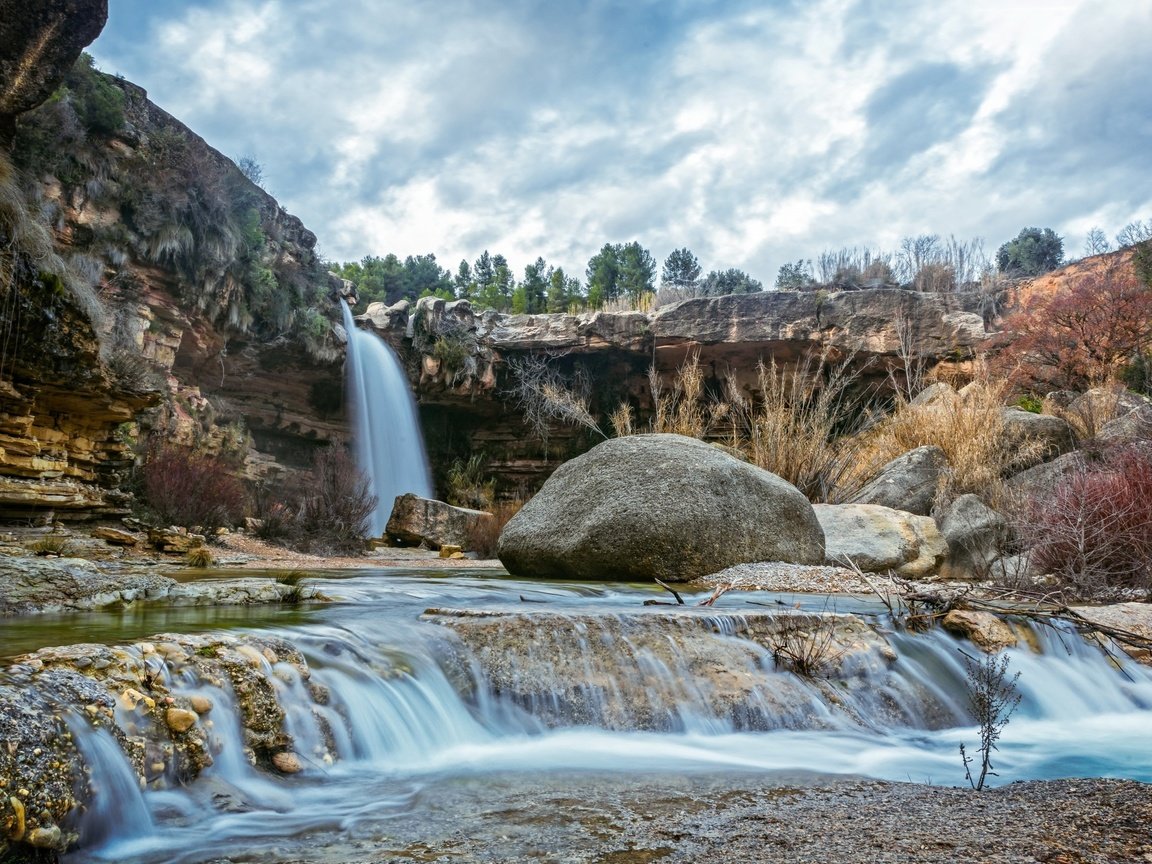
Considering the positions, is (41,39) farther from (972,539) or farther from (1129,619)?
(972,539)

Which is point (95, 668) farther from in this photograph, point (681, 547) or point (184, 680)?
point (681, 547)

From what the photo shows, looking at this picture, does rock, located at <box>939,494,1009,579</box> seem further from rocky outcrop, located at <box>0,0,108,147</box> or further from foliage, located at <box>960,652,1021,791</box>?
rocky outcrop, located at <box>0,0,108,147</box>

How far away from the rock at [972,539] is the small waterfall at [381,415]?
11.0 metres

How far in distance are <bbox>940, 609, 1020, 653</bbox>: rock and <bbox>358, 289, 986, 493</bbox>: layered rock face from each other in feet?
40.2

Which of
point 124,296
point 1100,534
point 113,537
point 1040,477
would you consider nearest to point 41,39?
point 113,537

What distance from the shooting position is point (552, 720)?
273 centimetres

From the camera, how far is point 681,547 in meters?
6.02

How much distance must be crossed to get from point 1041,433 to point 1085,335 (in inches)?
175

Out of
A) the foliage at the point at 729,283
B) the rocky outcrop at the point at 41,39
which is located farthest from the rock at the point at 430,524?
the foliage at the point at 729,283

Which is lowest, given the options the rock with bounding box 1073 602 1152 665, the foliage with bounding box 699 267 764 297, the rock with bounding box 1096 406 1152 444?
the rock with bounding box 1073 602 1152 665

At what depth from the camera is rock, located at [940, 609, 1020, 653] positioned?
366 centimetres

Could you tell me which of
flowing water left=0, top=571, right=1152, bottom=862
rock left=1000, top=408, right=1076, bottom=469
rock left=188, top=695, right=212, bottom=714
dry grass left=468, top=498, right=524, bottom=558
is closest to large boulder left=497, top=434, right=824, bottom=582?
flowing water left=0, top=571, right=1152, bottom=862

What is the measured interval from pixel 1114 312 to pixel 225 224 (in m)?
15.7

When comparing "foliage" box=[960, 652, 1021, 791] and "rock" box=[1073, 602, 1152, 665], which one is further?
"rock" box=[1073, 602, 1152, 665]
